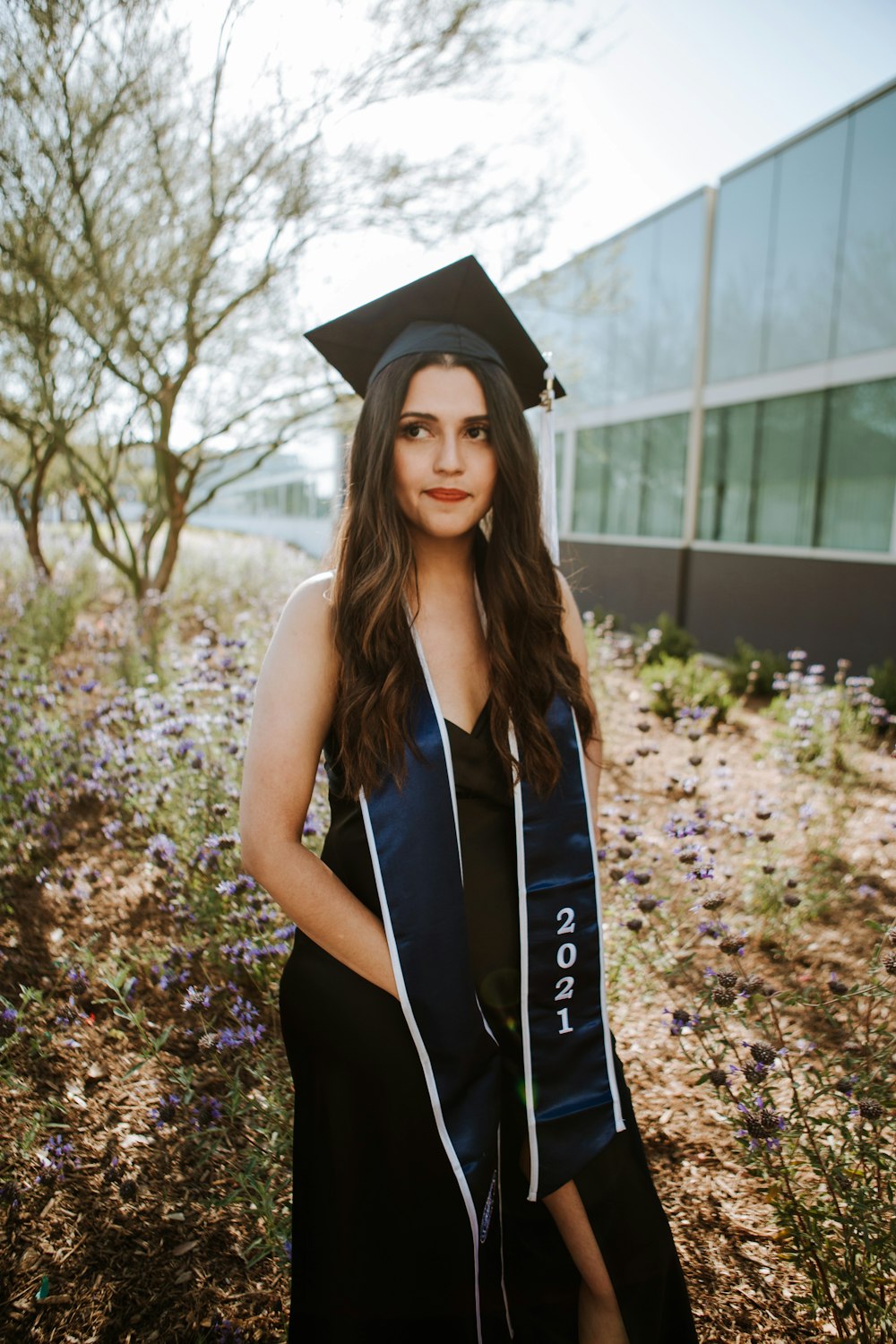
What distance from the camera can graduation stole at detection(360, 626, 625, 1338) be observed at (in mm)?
1400

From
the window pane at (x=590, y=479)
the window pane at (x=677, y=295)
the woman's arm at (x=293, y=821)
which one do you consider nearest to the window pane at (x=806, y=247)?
the window pane at (x=677, y=295)

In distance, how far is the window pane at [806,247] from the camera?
992 cm

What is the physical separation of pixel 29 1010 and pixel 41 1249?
32.3 inches

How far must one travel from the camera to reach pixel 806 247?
33.8 ft

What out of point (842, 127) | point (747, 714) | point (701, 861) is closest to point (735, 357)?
point (842, 127)

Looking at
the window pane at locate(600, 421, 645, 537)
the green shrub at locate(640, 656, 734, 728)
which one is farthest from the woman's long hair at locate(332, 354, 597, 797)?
the window pane at locate(600, 421, 645, 537)

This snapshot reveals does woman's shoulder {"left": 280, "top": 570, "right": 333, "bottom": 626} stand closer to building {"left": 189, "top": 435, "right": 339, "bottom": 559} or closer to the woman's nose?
the woman's nose

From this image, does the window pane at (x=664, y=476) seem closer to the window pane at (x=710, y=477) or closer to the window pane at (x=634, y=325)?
the window pane at (x=710, y=477)

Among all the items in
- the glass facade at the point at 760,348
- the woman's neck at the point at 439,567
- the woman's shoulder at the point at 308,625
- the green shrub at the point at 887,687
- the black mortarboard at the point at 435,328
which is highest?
the glass facade at the point at 760,348

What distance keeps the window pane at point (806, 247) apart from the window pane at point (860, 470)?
0.85 m

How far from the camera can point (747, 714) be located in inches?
286

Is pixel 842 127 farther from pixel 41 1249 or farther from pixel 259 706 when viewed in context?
pixel 41 1249

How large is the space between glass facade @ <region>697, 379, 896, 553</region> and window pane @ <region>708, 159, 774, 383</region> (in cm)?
72

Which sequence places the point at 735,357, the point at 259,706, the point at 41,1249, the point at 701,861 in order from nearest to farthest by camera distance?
the point at 259,706 → the point at 41,1249 → the point at 701,861 → the point at 735,357
